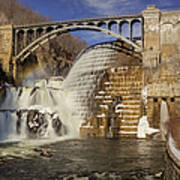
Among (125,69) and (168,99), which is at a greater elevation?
(125,69)

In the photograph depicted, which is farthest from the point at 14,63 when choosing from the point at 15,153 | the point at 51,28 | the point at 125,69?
the point at 15,153

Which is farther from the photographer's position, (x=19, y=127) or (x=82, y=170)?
(x=19, y=127)

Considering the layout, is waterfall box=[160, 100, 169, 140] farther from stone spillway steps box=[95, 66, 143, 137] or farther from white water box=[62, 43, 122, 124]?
white water box=[62, 43, 122, 124]

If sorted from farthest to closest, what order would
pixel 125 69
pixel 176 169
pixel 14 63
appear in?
pixel 14 63
pixel 125 69
pixel 176 169

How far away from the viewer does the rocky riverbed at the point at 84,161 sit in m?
10.0

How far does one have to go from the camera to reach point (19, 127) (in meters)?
20.3

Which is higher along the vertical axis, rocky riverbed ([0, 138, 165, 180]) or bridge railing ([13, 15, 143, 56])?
bridge railing ([13, 15, 143, 56])

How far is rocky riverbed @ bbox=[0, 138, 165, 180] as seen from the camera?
10000mm

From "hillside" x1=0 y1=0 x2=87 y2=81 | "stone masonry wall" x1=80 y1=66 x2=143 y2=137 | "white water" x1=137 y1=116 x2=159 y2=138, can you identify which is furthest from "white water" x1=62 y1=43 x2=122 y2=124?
"hillside" x1=0 y1=0 x2=87 y2=81

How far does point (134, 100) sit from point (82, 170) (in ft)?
34.8

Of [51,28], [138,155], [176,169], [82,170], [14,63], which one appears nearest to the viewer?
[176,169]

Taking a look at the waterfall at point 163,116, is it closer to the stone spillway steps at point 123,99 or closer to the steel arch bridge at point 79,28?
the stone spillway steps at point 123,99

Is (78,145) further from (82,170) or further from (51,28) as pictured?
(51,28)

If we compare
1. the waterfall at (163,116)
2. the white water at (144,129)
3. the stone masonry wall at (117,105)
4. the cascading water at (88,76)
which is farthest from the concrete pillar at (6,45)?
the waterfall at (163,116)
